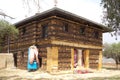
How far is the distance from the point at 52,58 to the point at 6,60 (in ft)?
22.9

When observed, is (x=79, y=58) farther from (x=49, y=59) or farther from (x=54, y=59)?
(x=49, y=59)

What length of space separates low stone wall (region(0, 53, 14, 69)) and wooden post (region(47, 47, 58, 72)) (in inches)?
253

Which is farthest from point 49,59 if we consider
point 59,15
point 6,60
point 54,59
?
point 6,60

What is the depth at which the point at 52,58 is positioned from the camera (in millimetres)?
20406

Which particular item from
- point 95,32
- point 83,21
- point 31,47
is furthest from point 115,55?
point 31,47

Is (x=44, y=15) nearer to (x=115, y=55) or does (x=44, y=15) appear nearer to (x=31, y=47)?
(x=31, y=47)

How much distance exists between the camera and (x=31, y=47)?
21.9m

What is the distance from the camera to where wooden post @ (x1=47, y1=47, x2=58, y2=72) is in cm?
2038

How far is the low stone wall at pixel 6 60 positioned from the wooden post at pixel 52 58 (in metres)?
6.42

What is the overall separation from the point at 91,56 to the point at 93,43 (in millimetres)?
1495

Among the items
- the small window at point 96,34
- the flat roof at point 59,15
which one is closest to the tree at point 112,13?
the flat roof at point 59,15

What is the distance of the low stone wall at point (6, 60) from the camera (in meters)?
24.8

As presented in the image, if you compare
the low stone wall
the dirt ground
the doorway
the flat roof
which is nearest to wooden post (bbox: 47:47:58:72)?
the dirt ground

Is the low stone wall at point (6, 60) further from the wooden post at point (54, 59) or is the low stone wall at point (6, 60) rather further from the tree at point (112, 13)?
the tree at point (112, 13)
